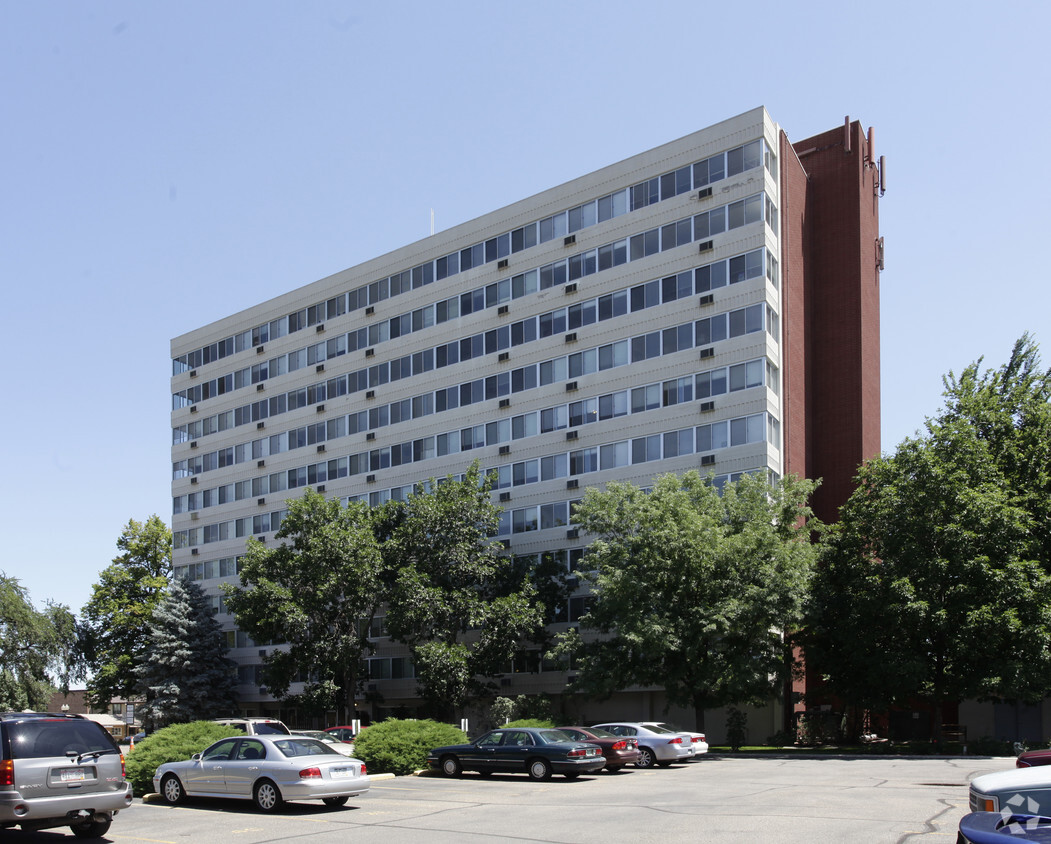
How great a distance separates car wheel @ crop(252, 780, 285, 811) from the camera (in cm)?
1936

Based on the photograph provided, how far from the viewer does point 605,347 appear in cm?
4988

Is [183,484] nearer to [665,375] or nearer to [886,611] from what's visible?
[665,375]

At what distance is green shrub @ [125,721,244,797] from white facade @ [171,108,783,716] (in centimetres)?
2408

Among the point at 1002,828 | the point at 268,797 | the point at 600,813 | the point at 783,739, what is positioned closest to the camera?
the point at 1002,828

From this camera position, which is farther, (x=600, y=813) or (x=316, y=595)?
(x=316, y=595)

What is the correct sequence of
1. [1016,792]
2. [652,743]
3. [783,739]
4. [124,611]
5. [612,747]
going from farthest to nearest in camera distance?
[124,611] < [783,739] < [652,743] < [612,747] < [1016,792]

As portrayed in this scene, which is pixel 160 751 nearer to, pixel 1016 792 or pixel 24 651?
pixel 1016 792

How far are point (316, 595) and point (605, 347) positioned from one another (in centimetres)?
1747

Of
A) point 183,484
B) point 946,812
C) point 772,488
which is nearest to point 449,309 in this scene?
point 772,488

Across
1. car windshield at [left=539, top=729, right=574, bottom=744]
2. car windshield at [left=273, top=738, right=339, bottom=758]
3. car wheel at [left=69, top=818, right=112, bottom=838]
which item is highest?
car windshield at [left=273, top=738, right=339, bottom=758]

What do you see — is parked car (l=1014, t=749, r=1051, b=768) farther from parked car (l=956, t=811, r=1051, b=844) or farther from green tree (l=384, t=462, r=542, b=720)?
green tree (l=384, t=462, r=542, b=720)

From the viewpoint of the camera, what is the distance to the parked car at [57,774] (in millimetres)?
14746

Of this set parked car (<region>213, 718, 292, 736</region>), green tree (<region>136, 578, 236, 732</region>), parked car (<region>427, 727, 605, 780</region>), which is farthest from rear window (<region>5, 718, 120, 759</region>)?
green tree (<region>136, 578, 236, 732</region>)

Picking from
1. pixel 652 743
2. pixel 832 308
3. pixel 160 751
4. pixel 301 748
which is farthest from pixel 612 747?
pixel 832 308
